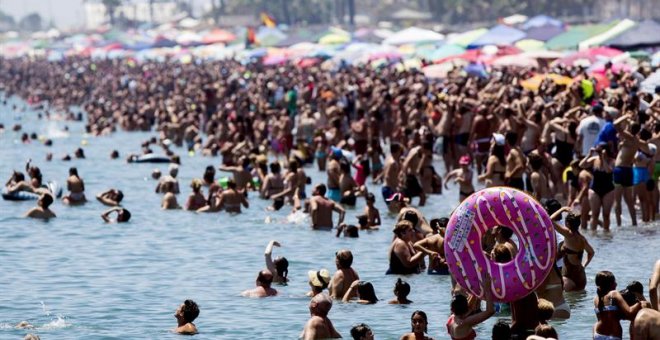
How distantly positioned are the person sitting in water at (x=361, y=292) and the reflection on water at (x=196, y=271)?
0.10m

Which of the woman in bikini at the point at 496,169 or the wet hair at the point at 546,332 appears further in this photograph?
the woman in bikini at the point at 496,169

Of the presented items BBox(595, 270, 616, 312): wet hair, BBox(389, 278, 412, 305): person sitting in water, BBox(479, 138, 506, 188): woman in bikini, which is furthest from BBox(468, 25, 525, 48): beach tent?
BBox(595, 270, 616, 312): wet hair

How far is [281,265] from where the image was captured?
60.6 feet

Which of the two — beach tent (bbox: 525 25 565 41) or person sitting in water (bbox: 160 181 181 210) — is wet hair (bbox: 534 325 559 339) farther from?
beach tent (bbox: 525 25 565 41)

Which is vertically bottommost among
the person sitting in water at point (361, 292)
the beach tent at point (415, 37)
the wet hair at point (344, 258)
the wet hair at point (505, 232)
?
the person sitting in water at point (361, 292)

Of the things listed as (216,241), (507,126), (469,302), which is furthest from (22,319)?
(507,126)

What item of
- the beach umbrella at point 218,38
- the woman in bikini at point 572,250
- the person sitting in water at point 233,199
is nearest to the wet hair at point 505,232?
the woman in bikini at point 572,250

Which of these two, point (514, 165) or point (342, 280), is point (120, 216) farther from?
point (342, 280)

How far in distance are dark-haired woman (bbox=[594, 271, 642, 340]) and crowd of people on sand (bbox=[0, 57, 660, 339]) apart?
0.01m

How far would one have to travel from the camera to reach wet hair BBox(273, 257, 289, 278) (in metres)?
18.4

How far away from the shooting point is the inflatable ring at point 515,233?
13.2m

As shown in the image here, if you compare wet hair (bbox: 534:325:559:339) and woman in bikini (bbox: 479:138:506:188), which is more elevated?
woman in bikini (bbox: 479:138:506:188)

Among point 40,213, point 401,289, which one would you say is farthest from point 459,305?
point 40,213

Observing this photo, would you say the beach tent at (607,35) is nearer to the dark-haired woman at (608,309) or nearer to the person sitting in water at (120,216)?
the person sitting in water at (120,216)
